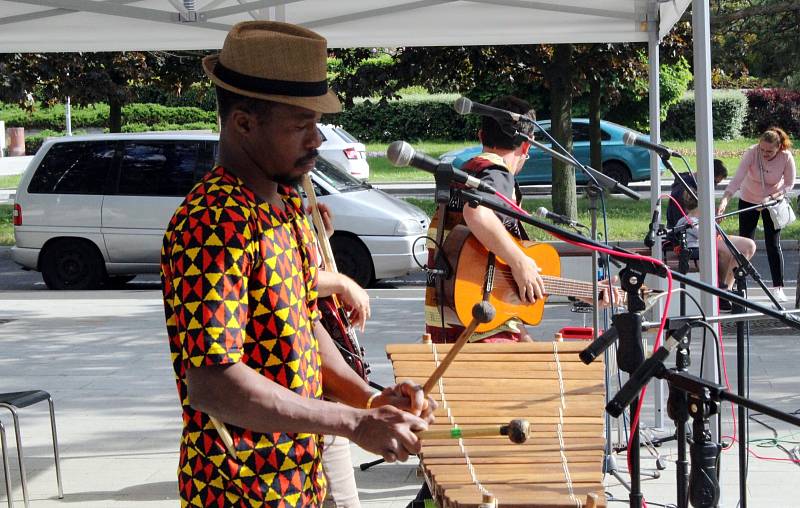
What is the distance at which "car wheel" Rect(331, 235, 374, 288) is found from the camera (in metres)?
11.8

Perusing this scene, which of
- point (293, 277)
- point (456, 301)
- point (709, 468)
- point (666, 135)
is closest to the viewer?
point (293, 277)

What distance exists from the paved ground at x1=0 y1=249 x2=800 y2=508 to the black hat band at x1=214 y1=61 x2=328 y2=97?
3.05 m

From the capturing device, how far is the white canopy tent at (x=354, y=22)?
6.08m

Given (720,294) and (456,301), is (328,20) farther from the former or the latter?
(720,294)

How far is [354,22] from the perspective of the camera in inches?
269

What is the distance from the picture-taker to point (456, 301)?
4.63 m

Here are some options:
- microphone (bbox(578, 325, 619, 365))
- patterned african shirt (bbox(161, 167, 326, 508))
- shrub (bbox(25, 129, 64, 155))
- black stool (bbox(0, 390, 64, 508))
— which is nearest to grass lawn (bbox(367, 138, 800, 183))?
shrub (bbox(25, 129, 64, 155))

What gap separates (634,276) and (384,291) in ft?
27.7

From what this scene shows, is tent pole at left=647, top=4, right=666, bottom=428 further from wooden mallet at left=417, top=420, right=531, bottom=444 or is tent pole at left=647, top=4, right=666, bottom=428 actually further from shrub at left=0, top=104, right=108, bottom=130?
shrub at left=0, top=104, right=108, bottom=130

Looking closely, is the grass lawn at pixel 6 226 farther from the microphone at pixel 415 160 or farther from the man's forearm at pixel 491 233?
the microphone at pixel 415 160

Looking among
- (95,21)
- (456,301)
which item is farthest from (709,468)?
(95,21)

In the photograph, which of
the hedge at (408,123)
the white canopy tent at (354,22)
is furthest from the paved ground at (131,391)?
the hedge at (408,123)

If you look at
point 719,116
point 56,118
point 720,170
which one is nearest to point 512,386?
point 720,170

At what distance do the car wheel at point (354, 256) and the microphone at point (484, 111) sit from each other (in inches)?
299
